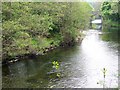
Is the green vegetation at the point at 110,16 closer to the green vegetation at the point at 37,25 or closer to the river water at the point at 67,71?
the green vegetation at the point at 37,25

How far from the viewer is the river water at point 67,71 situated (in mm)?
18250

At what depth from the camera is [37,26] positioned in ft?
88.2

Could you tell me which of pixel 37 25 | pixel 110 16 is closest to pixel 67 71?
pixel 37 25

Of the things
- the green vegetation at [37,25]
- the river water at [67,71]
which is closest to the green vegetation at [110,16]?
the green vegetation at [37,25]

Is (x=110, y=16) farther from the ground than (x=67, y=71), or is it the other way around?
(x=110, y=16)

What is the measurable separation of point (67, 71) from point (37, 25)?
7.51 meters

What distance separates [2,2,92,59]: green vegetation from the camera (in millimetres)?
23469

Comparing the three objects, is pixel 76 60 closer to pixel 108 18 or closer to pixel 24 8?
pixel 24 8

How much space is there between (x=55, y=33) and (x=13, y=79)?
17.1 m

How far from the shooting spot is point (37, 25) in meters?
26.8

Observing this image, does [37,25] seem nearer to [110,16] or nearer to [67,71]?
[67,71]

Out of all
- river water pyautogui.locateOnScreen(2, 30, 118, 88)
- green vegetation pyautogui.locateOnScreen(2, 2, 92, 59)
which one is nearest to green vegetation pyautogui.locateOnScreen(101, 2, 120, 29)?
green vegetation pyautogui.locateOnScreen(2, 2, 92, 59)

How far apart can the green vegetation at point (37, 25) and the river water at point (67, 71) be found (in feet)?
4.96

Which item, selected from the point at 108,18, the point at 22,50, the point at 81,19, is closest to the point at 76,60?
the point at 22,50
